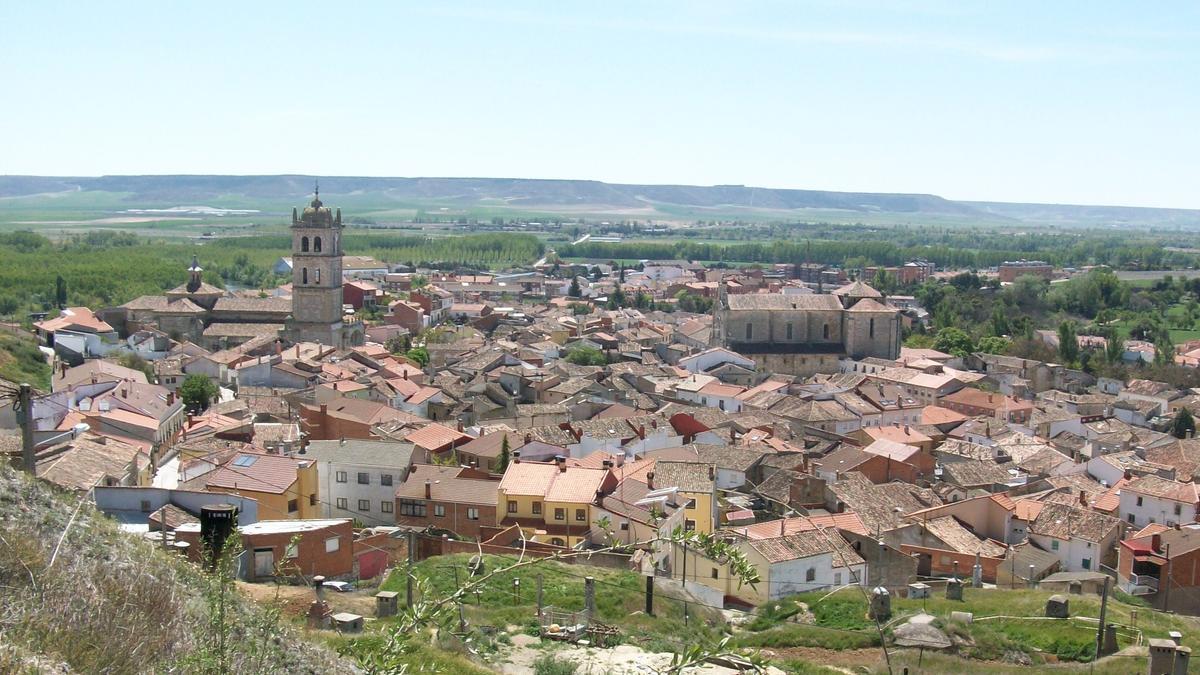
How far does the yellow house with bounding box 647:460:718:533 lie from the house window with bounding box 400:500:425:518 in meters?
4.10

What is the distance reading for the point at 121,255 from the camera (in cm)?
8744

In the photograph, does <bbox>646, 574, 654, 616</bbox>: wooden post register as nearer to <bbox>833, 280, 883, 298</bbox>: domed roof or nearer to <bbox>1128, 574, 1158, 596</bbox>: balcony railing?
<bbox>1128, 574, 1158, 596</bbox>: balcony railing

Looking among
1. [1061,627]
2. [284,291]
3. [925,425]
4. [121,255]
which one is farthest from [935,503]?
[121,255]

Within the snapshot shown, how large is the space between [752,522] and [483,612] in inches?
301

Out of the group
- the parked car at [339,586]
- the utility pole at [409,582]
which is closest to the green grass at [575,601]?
the utility pole at [409,582]

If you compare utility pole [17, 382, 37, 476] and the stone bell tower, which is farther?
the stone bell tower

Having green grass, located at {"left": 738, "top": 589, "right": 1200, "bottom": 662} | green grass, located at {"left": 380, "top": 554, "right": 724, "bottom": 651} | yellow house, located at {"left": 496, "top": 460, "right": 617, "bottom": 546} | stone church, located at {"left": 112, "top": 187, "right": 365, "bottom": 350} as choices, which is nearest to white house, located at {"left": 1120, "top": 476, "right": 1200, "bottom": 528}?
green grass, located at {"left": 738, "top": 589, "right": 1200, "bottom": 662}

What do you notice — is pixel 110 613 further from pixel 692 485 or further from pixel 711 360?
pixel 711 360

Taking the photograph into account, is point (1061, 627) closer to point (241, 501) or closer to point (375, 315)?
point (241, 501)

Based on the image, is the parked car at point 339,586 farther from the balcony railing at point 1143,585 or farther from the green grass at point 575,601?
the balcony railing at point 1143,585

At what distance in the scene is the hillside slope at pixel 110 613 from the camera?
5.41m

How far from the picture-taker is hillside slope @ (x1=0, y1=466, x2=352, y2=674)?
5.41 meters

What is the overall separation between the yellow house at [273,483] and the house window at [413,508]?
4.58 ft

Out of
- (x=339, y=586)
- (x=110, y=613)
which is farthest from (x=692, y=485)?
(x=110, y=613)
